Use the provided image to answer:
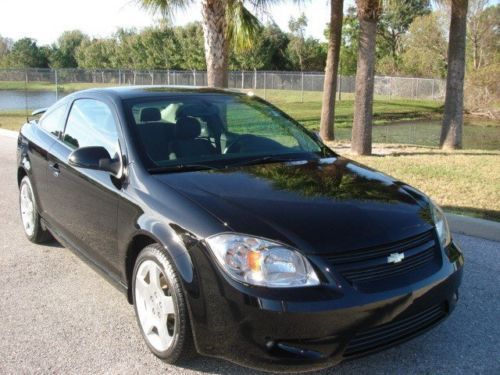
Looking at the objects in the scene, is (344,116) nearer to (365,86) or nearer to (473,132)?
(473,132)

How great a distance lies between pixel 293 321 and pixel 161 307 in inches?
35.3

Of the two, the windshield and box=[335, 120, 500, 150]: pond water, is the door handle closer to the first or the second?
the windshield

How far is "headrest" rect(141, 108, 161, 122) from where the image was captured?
4070 mm

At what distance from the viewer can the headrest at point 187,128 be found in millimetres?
4082

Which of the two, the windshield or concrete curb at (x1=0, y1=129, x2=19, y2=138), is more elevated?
the windshield

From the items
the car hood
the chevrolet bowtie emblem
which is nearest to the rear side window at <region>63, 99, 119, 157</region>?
the car hood

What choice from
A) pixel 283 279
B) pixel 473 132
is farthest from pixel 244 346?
pixel 473 132

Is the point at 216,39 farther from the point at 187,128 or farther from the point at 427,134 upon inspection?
the point at 427,134

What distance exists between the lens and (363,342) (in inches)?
109

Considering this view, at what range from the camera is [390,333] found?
9.36 feet

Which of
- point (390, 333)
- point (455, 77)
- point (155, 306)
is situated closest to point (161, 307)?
point (155, 306)

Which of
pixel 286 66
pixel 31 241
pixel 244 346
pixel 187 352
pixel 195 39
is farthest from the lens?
pixel 286 66

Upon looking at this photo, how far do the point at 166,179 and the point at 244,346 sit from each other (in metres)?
1.20

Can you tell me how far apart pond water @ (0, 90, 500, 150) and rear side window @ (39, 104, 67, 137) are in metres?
13.2
